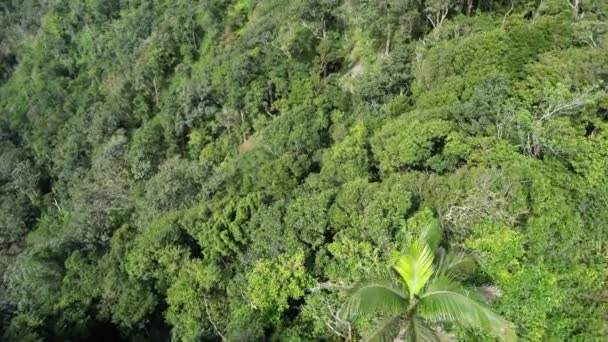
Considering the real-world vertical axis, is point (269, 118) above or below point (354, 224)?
below

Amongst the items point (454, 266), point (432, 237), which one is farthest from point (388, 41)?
point (454, 266)

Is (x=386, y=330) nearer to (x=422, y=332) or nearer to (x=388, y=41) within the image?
(x=422, y=332)

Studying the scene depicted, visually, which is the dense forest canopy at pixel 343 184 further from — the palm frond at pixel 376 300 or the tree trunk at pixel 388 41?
the palm frond at pixel 376 300

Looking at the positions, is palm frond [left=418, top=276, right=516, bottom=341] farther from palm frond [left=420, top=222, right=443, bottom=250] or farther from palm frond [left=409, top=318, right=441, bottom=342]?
palm frond [left=420, top=222, right=443, bottom=250]

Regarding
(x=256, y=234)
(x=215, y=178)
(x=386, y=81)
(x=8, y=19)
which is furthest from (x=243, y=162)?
(x=8, y=19)

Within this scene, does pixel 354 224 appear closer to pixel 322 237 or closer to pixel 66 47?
pixel 322 237

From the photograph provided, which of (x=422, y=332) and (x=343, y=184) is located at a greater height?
(x=422, y=332)

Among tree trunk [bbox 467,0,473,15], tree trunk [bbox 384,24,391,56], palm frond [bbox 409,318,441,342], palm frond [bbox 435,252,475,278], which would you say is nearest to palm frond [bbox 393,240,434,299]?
palm frond [bbox 409,318,441,342]
